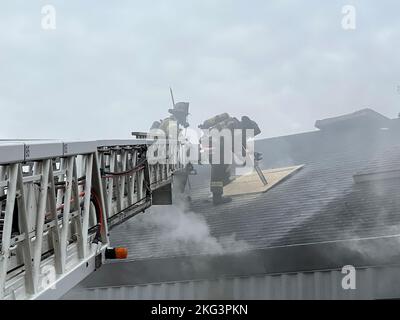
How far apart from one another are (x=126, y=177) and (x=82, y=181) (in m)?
1.64

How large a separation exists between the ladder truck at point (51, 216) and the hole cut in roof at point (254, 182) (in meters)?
8.70

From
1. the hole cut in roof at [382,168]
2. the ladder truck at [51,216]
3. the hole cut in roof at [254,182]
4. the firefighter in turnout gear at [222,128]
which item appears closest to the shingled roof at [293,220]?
the hole cut in roof at [382,168]

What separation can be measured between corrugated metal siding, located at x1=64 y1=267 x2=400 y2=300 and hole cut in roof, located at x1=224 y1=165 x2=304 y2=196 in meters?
3.68

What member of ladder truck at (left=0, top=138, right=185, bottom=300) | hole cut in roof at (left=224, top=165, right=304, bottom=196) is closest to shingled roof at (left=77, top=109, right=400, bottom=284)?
hole cut in roof at (left=224, top=165, right=304, bottom=196)

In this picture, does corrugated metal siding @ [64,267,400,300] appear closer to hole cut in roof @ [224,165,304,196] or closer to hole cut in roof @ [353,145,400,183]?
hole cut in roof @ [353,145,400,183]

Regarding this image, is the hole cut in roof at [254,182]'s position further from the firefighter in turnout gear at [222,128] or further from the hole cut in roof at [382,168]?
the hole cut in roof at [382,168]

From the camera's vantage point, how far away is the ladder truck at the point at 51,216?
9.21 feet

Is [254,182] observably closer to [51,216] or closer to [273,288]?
[273,288]

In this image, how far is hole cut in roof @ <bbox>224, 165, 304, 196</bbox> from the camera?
1374 cm

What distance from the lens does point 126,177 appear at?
5.84 metres

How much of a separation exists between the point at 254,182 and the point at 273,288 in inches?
187

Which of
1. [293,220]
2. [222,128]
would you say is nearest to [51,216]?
[293,220]

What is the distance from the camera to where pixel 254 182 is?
46.7ft
